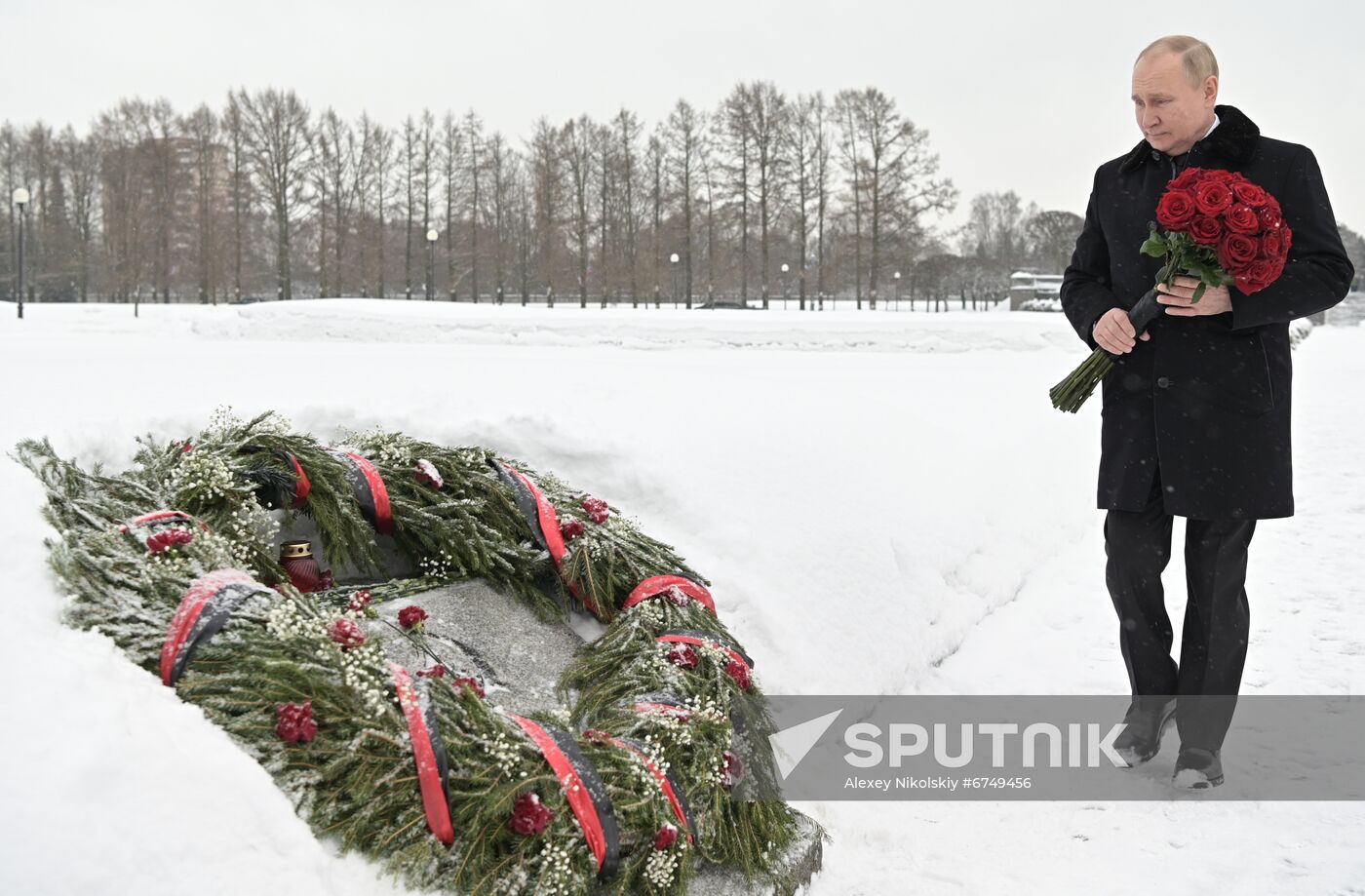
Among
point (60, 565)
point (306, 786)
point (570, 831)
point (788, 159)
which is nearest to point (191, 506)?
point (60, 565)

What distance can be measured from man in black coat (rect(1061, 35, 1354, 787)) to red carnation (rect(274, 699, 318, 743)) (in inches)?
96.0

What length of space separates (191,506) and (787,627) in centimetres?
207

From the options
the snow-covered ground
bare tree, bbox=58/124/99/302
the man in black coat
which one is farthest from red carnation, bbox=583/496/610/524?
bare tree, bbox=58/124/99/302

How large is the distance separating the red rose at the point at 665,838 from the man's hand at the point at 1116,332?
6.37 feet

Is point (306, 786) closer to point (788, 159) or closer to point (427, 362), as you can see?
point (427, 362)

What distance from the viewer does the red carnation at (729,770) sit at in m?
2.67

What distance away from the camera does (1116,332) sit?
10.3 feet

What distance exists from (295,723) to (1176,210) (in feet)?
8.47

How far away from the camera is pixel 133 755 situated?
6.11 feet

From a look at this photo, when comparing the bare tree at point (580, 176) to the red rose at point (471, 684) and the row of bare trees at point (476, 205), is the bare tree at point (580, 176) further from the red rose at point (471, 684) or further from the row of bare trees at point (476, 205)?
the red rose at point (471, 684)

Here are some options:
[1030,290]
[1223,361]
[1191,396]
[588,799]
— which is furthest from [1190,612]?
[1030,290]

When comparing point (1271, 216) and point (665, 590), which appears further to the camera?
point (665, 590)

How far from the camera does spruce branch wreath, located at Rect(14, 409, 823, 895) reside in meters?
2.19

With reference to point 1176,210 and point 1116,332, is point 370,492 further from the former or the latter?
point 1176,210
